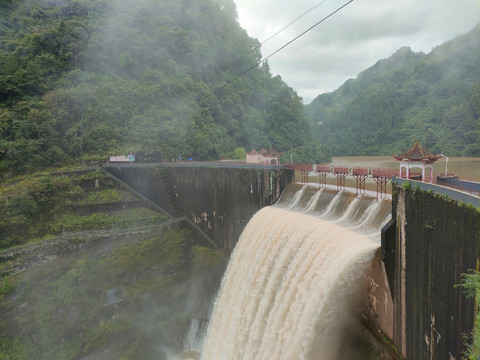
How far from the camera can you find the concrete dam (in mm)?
7988

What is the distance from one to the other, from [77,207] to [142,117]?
51.1 ft

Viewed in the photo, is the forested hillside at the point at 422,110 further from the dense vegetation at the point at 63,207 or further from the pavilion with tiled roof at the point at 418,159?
the dense vegetation at the point at 63,207

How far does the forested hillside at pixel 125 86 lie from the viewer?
33.7m

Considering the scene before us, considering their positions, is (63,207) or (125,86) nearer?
(63,207)

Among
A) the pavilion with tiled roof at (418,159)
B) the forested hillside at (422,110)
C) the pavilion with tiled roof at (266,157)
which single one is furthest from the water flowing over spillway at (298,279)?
the forested hillside at (422,110)

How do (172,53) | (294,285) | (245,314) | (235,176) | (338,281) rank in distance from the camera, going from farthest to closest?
1. (172,53)
2. (235,176)
3. (245,314)
4. (294,285)
5. (338,281)

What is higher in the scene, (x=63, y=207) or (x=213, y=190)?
(x=213, y=190)

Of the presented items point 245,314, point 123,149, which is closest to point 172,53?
point 123,149

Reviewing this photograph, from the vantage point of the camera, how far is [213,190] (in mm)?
25906

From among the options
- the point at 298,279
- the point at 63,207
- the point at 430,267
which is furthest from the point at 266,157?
the point at 63,207

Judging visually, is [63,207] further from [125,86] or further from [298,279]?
[298,279]

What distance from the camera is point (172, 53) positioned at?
4669cm

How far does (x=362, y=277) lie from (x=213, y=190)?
16459 mm

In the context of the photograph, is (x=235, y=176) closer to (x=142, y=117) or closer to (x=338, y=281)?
(x=338, y=281)
